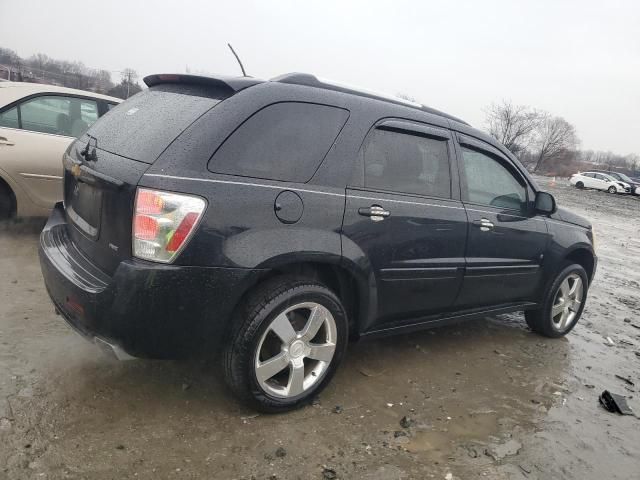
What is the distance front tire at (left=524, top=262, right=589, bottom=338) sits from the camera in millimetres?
4441

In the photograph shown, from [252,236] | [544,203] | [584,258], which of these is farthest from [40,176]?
[584,258]

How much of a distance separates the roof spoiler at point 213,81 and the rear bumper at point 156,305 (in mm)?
964

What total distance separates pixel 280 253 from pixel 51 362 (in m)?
1.63

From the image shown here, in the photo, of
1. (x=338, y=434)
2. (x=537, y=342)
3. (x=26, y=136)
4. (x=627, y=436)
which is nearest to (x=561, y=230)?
(x=537, y=342)

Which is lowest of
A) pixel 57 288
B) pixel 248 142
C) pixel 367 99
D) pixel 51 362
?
pixel 51 362

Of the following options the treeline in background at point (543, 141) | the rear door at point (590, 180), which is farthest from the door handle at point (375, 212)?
the treeline in background at point (543, 141)

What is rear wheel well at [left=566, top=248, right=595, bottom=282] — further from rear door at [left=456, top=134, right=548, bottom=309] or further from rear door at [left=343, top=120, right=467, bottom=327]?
rear door at [left=343, top=120, right=467, bottom=327]

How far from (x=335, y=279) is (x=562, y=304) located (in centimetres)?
272

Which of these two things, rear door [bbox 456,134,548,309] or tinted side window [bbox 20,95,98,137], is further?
tinted side window [bbox 20,95,98,137]

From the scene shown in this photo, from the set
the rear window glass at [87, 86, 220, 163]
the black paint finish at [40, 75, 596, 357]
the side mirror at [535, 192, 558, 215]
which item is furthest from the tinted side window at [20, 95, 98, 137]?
the side mirror at [535, 192, 558, 215]

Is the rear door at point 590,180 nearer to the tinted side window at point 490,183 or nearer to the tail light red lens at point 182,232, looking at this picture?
the tinted side window at point 490,183

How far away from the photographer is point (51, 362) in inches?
118

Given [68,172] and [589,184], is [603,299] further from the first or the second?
[589,184]

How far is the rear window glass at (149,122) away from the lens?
2463 mm
